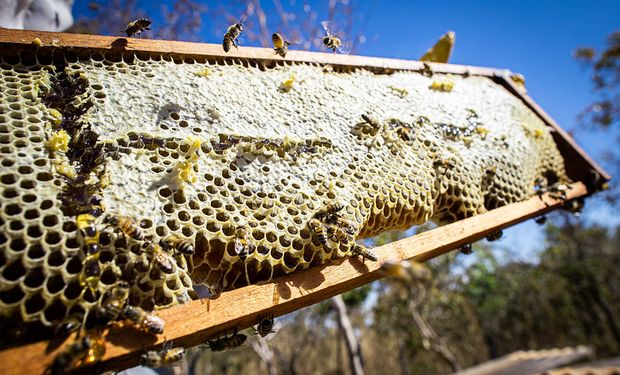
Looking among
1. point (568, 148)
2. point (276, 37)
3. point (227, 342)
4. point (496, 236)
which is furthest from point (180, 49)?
point (568, 148)

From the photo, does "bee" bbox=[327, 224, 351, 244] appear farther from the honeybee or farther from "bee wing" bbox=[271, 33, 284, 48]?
"bee wing" bbox=[271, 33, 284, 48]

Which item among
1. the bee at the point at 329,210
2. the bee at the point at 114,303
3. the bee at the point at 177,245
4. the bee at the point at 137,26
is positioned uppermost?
the bee at the point at 137,26

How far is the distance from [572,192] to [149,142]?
395 cm

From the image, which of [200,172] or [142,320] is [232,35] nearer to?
[200,172]

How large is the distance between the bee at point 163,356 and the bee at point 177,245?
376 millimetres

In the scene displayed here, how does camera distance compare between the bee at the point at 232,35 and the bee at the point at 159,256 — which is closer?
the bee at the point at 159,256

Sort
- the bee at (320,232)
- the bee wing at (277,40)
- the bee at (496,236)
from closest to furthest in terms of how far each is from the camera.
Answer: the bee at (320,232)
the bee wing at (277,40)
the bee at (496,236)

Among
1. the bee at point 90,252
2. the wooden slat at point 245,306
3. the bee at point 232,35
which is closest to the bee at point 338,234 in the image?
the wooden slat at point 245,306

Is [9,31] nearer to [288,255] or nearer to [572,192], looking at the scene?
[288,255]

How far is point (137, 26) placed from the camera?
2.49m

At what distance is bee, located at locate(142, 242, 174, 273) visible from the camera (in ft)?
4.87

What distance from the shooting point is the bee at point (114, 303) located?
1.31 metres

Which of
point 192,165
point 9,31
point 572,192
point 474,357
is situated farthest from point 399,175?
point 474,357

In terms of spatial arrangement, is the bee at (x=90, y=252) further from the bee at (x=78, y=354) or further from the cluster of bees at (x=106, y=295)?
the bee at (x=78, y=354)
